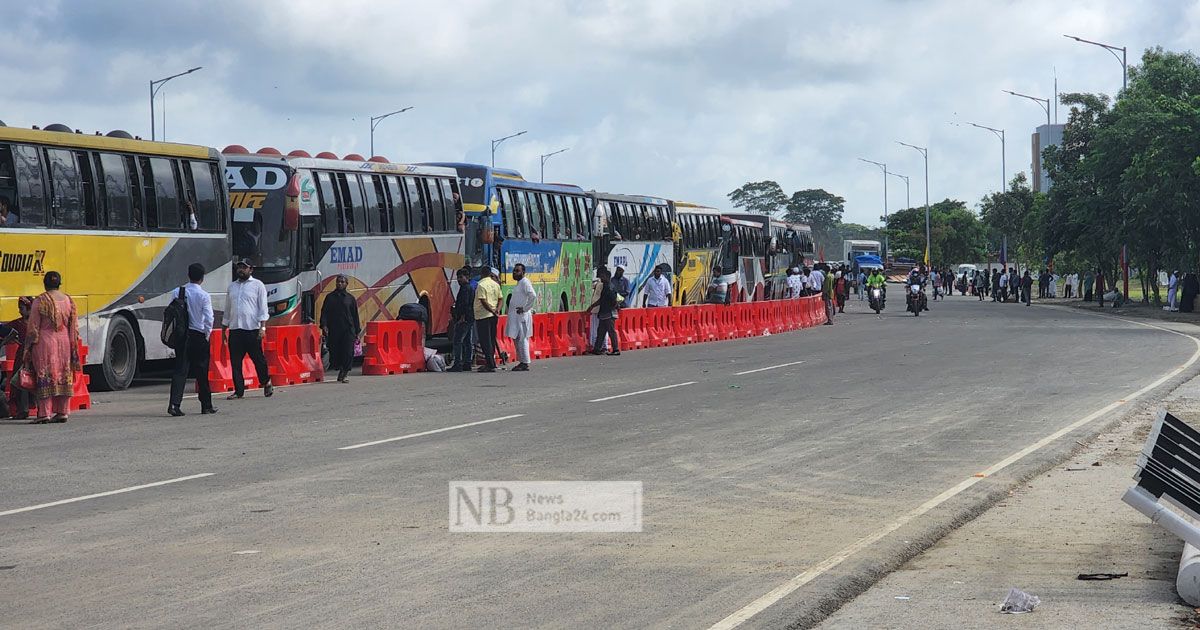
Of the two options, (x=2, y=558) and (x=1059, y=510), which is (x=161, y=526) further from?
(x=1059, y=510)

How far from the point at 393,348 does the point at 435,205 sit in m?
7.40

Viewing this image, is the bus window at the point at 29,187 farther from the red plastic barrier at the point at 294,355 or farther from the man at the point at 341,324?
the man at the point at 341,324

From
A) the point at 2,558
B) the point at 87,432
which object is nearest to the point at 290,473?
the point at 2,558

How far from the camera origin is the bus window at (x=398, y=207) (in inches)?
1200

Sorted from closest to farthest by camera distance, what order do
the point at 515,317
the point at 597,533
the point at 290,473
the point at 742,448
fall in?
the point at 597,533, the point at 290,473, the point at 742,448, the point at 515,317

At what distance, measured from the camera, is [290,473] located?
486 inches

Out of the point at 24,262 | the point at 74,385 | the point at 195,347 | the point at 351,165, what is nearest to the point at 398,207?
the point at 351,165

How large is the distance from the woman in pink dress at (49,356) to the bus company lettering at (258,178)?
8.79 metres

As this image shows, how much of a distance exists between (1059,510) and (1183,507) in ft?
7.76

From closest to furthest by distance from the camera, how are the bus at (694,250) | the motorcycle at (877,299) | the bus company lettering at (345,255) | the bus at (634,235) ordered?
the bus company lettering at (345,255) → the bus at (634,235) → the bus at (694,250) → the motorcycle at (877,299)

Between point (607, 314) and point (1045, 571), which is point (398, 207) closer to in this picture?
point (607, 314)

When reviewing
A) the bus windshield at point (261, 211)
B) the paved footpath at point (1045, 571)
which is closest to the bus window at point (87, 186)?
the bus windshield at point (261, 211)

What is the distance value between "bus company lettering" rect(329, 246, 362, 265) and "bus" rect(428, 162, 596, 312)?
17.6 ft

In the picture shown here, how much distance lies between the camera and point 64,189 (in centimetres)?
2155
